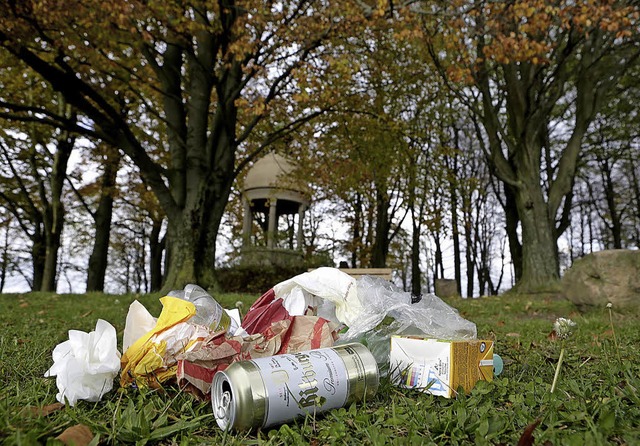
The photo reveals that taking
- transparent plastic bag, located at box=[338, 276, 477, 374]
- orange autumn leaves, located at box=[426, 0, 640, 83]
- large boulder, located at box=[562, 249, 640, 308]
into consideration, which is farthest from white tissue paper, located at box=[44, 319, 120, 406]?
orange autumn leaves, located at box=[426, 0, 640, 83]

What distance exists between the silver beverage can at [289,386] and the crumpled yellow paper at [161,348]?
48 cm

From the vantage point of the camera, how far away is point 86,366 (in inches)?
71.5

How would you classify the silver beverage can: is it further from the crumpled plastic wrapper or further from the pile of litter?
the crumpled plastic wrapper

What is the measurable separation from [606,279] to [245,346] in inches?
216

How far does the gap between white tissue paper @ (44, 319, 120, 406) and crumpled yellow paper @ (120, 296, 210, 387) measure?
0.10 meters

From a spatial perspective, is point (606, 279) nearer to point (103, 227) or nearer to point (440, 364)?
point (440, 364)

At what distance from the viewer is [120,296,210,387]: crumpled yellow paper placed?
1976 mm

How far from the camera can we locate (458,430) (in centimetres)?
147

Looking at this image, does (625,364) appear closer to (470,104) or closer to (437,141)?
(470,104)

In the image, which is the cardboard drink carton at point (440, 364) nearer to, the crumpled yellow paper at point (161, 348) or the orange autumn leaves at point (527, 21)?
the crumpled yellow paper at point (161, 348)

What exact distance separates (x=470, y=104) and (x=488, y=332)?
9.03m

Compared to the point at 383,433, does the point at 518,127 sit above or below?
above

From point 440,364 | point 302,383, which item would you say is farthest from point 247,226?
point 302,383

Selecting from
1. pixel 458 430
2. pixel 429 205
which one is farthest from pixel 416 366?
pixel 429 205
